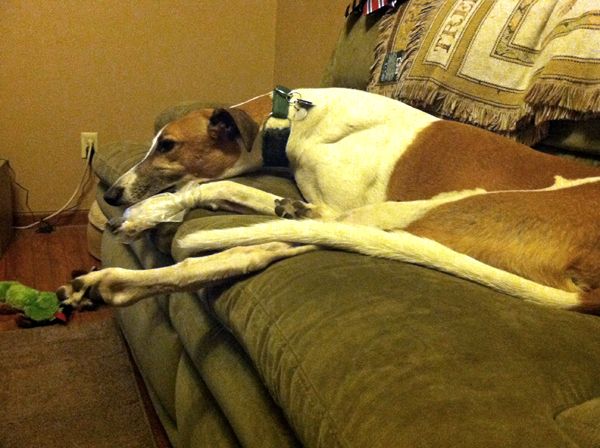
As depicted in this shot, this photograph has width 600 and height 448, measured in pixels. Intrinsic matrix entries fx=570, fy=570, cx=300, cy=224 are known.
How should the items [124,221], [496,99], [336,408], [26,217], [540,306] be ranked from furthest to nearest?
[26,217] < [496,99] < [124,221] < [540,306] < [336,408]

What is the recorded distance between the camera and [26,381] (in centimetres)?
171

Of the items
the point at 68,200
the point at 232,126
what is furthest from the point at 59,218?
the point at 232,126

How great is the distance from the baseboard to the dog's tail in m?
2.31

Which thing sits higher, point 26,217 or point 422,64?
point 422,64

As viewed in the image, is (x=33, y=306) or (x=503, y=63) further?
(x=33, y=306)

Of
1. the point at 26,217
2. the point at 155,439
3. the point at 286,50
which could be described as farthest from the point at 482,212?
the point at 26,217

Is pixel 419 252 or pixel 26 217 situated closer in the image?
pixel 419 252

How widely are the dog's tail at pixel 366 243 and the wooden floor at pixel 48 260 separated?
3.90ft

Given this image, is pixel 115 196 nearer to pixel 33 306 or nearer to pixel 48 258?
pixel 33 306

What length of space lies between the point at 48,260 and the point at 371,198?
1.82 meters

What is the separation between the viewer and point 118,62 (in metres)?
3.10

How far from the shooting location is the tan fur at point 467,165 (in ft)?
4.47

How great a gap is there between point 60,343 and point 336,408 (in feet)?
4.86

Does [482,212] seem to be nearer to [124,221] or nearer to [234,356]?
[234,356]
